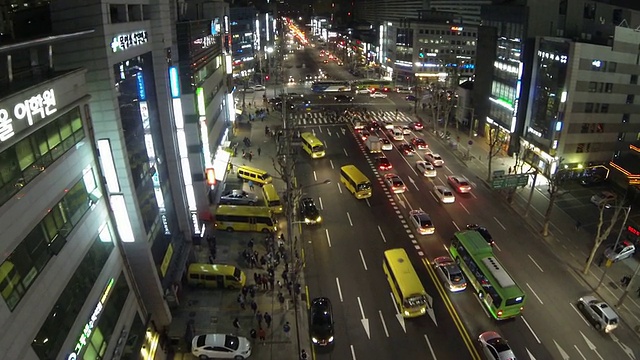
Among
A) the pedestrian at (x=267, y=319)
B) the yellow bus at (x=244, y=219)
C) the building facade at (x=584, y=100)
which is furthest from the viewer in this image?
the building facade at (x=584, y=100)

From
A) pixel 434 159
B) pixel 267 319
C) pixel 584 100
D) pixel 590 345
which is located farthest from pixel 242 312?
pixel 584 100

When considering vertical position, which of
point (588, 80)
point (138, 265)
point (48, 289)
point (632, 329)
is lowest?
point (632, 329)

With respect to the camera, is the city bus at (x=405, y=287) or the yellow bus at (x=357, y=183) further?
the yellow bus at (x=357, y=183)

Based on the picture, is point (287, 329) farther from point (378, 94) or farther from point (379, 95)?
point (378, 94)

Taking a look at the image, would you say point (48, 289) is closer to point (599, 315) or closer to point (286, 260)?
point (286, 260)

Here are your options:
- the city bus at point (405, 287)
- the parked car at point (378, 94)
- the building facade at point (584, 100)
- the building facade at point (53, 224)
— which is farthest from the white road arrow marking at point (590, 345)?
the parked car at point (378, 94)

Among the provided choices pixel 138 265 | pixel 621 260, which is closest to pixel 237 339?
pixel 138 265

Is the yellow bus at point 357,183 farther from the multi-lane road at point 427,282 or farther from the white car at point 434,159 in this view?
the white car at point 434,159
